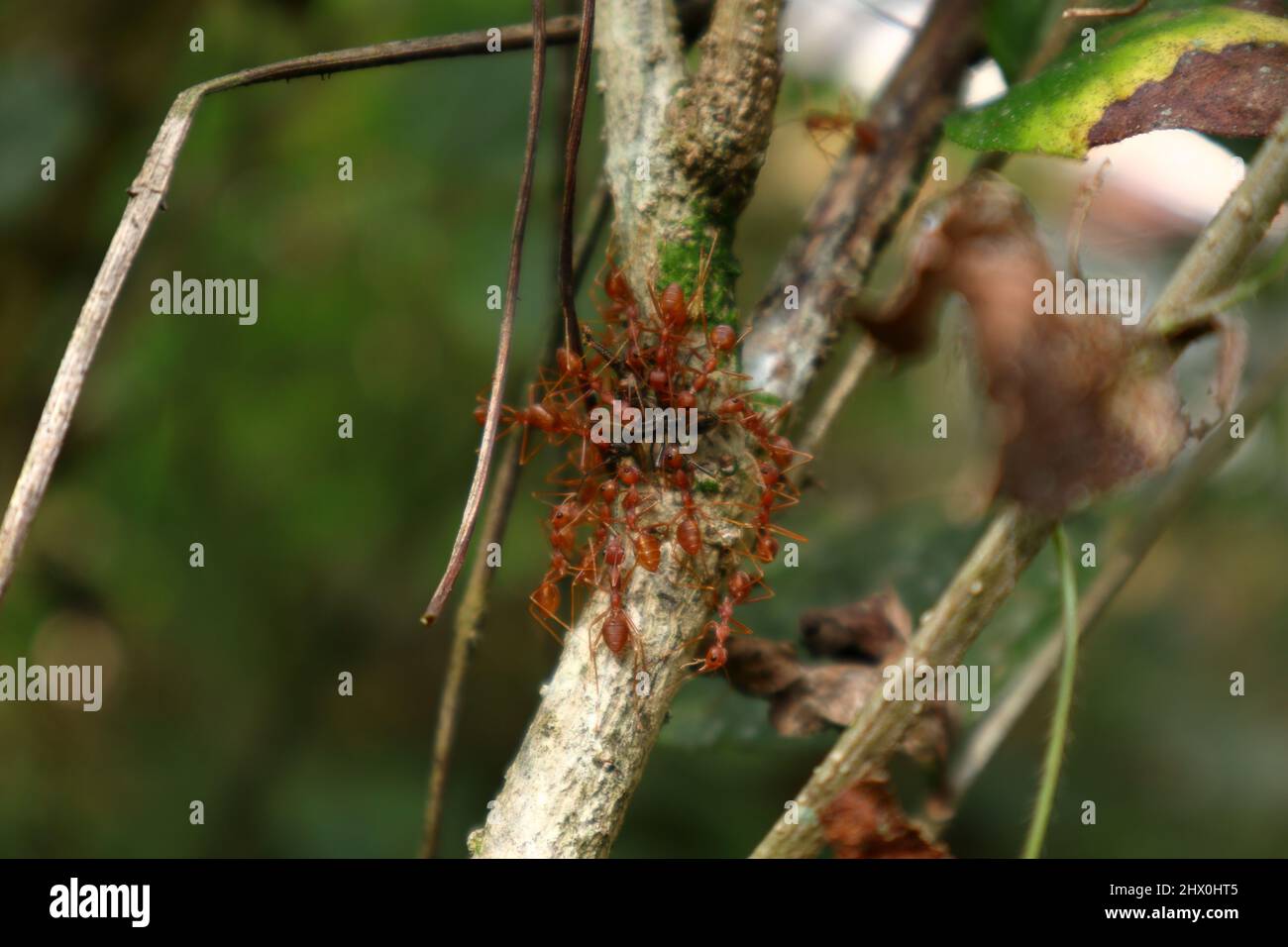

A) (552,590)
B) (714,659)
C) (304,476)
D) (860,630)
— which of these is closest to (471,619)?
(552,590)

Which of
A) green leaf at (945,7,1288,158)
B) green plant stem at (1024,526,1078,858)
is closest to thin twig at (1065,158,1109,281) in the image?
green leaf at (945,7,1288,158)

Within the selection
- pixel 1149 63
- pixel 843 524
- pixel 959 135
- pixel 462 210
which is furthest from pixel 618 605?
pixel 462 210

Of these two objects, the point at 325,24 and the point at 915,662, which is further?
the point at 325,24

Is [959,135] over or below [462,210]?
below

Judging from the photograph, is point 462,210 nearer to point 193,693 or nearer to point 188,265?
point 188,265

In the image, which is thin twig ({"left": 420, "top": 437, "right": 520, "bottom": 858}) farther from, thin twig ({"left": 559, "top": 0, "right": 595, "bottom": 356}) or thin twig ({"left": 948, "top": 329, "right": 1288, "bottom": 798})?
thin twig ({"left": 948, "top": 329, "right": 1288, "bottom": 798})

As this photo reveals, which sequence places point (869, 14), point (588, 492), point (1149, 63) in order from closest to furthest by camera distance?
point (1149, 63) → point (588, 492) → point (869, 14)

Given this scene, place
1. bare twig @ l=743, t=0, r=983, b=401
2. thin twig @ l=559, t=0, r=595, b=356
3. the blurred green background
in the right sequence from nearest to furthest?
thin twig @ l=559, t=0, r=595, b=356 → bare twig @ l=743, t=0, r=983, b=401 → the blurred green background

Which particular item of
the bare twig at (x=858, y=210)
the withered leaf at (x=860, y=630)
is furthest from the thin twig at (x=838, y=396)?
the withered leaf at (x=860, y=630)
